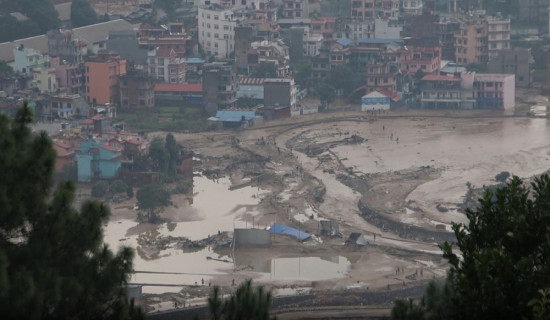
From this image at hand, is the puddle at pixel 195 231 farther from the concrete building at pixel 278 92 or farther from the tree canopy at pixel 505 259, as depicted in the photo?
the tree canopy at pixel 505 259

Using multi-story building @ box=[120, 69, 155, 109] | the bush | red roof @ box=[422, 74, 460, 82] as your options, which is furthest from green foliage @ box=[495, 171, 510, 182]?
multi-story building @ box=[120, 69, 155, 109]

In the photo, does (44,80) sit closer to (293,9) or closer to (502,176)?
(293,9)

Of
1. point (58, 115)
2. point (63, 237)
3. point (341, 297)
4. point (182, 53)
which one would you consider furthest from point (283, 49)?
point (63, 237)

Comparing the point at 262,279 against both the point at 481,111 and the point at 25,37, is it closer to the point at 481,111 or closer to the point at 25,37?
the point at 481,111

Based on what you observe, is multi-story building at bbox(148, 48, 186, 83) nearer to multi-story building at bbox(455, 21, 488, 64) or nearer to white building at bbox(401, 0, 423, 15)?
multi-story building at bbox(455, 21, 488, 64)

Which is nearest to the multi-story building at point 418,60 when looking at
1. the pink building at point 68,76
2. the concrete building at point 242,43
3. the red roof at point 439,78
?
the red roof at point 439,78
